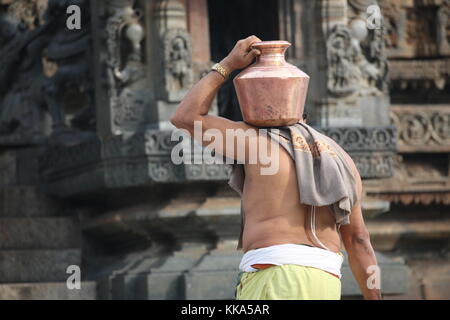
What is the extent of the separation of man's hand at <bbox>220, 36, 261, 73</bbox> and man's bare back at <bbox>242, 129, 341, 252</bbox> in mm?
424

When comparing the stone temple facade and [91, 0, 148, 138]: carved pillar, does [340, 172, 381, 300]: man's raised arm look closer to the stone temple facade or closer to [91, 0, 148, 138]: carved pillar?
the stone temple facade

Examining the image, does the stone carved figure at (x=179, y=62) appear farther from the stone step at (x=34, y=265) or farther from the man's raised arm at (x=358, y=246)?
the man's raised arm at (x=358, y=246)

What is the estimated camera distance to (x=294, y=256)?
928cm

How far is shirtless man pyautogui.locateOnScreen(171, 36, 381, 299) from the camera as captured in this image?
370 inches

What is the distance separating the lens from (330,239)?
9461mm

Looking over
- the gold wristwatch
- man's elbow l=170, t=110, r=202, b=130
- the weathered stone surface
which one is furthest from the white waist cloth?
the weathered stone surface

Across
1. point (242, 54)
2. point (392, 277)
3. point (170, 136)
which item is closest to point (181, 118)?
point (242, 54)

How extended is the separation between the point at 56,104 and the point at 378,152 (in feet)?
11.2

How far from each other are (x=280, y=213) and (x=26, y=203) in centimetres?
750

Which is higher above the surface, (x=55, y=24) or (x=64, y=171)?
(x=55, y=24)

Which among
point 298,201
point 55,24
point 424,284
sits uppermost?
point 55,24

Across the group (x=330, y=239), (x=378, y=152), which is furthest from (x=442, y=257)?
(x=330, y=239)
